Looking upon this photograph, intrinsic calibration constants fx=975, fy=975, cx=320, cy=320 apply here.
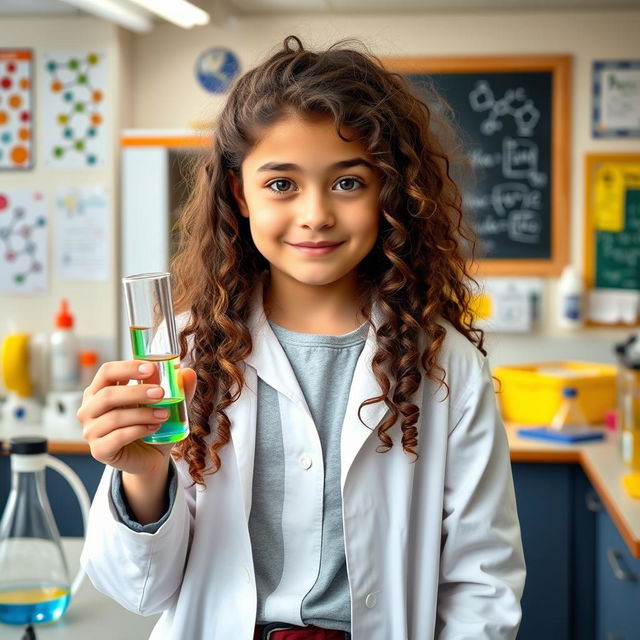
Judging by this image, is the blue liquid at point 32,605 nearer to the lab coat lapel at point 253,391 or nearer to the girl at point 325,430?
the girl at point 325,430

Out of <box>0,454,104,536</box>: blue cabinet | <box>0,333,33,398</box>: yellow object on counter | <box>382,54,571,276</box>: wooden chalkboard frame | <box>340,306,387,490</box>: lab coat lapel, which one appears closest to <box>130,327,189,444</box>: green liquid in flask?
<box>340,306,387,490</box>: lab coat lapel

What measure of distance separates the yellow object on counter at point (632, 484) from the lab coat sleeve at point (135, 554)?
127cm

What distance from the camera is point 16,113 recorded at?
3.72m

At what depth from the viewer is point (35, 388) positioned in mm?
3629

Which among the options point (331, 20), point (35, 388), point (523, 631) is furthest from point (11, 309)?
point (523, 631)

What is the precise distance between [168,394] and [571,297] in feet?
9.53

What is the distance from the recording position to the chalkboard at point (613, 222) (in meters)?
3.75

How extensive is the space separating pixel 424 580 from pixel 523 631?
6.05ft

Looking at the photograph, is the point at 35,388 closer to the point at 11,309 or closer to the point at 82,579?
the point at 11,309

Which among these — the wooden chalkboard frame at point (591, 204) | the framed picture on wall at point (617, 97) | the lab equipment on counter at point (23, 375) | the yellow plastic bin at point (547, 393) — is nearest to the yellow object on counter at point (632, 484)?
the yellow plastic bin at point (547, 393)

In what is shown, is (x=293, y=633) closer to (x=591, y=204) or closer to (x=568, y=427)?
(x=568, y=427)

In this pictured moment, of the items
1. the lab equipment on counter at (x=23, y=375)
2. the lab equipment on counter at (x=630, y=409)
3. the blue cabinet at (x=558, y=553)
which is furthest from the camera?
the lab equipment on counter at (x=23, y=375)

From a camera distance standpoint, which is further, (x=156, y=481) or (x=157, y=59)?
(x=157, y=59)

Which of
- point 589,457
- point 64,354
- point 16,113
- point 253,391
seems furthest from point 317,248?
point 16,113
